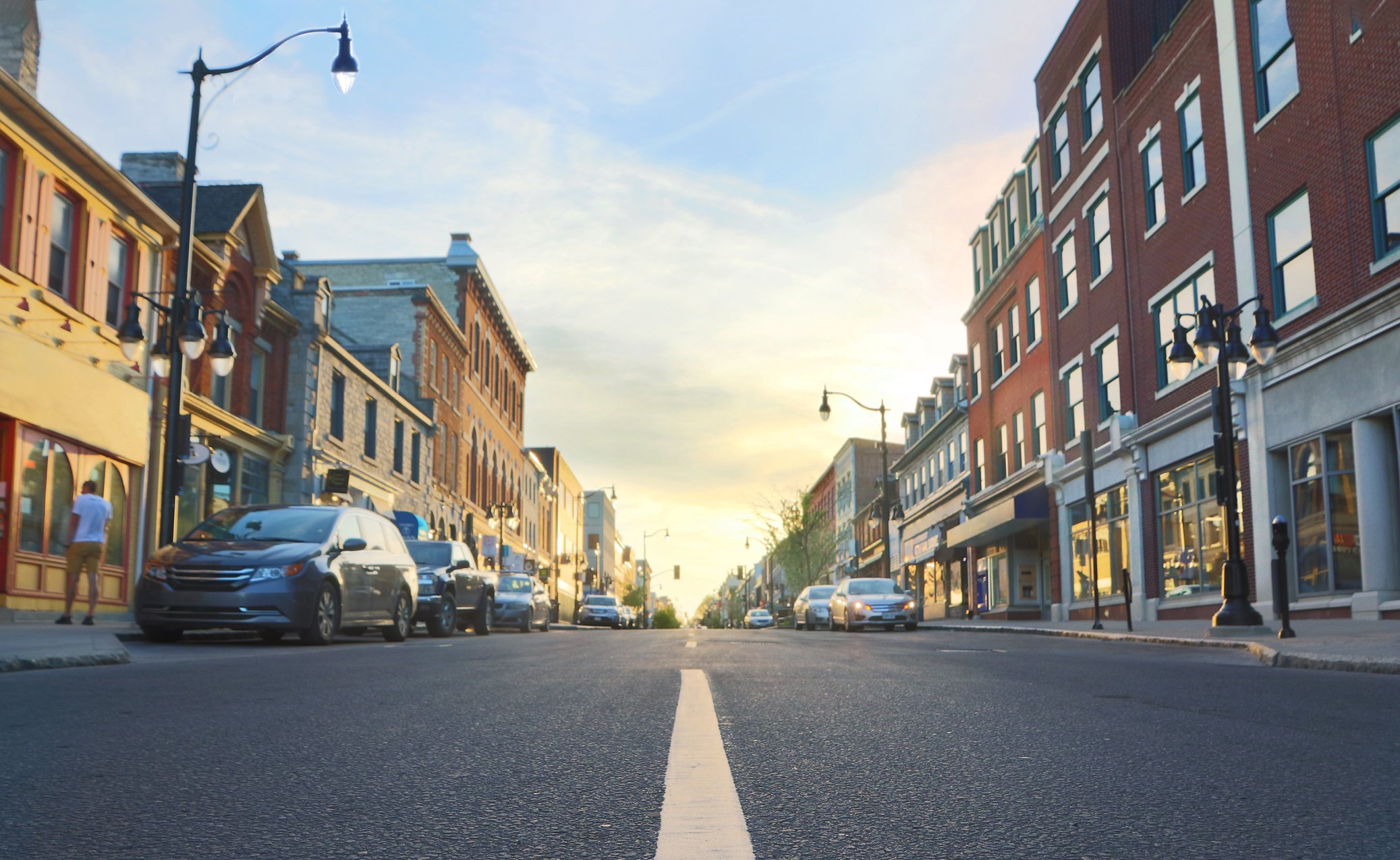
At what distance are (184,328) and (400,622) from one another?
4975 millimetres

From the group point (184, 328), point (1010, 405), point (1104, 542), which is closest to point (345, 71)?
point (184, 328)

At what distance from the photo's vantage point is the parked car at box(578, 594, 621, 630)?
152ft

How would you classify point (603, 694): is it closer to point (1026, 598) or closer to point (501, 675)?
point (501, 675)

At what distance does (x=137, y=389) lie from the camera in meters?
22.3

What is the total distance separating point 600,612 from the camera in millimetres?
46750

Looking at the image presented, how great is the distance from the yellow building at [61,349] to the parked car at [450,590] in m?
5.68

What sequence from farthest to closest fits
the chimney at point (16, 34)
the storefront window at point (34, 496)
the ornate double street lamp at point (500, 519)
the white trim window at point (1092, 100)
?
the ornate double street lamp at point (500, 519) → the white trim window at point (1092, 100) → the chimney at point (16, 34) → the storefront window at point (34, 496)

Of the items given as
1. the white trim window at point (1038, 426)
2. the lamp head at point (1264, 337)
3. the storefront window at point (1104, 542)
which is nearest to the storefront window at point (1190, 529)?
the storefront window at point (1104, 542)

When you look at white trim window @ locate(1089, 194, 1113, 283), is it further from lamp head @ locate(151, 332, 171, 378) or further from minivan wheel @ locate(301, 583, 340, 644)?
lamp head @ locate(151, 332, 171, 378)

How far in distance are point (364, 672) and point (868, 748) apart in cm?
525

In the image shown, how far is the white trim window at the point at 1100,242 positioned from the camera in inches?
1083

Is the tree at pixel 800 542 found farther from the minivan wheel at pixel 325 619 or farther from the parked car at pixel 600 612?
the minivan wheel at pixel 325 619

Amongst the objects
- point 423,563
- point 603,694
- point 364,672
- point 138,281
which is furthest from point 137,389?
point 603,694

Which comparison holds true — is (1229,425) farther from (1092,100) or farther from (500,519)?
(500,519)
